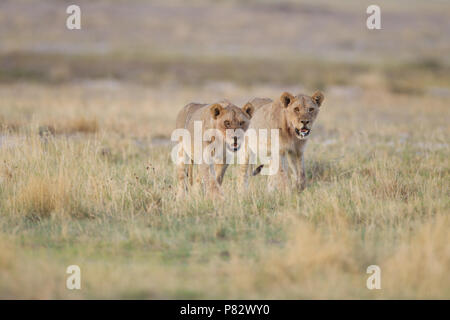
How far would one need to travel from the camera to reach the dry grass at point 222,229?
5.94 meters

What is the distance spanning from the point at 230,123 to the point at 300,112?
133 centimetres

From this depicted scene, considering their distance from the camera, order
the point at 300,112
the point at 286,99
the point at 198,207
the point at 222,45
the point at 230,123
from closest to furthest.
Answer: the point at 198,207
the point at 230,123
the point at 300,112
the point at 286,99
the point at 222,45

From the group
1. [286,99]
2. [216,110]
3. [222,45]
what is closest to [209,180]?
[216,110]

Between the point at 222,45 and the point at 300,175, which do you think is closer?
the point at 300,175

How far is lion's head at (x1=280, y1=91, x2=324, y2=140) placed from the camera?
30.8 ft

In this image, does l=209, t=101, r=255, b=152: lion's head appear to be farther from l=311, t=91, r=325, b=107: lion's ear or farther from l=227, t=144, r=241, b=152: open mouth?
l=311, t=91, r=325, b=107: lion's ear

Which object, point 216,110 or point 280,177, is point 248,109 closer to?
point 216,110

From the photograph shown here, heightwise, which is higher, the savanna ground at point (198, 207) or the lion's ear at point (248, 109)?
the lion's ear at point (248, 109)

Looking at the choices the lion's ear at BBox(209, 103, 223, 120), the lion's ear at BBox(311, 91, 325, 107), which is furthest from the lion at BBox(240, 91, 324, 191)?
the lion's ear at BBox(209, 103, 223, 120)

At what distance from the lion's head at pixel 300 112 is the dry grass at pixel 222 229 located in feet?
3.00

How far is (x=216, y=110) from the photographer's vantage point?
8.60 m

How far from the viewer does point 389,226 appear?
7.83 m

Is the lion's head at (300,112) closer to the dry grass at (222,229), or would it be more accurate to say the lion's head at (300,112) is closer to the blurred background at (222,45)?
the dry grass at (222,229)

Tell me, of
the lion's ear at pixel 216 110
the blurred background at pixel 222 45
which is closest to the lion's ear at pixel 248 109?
the lion's ear at pixel 216 110
